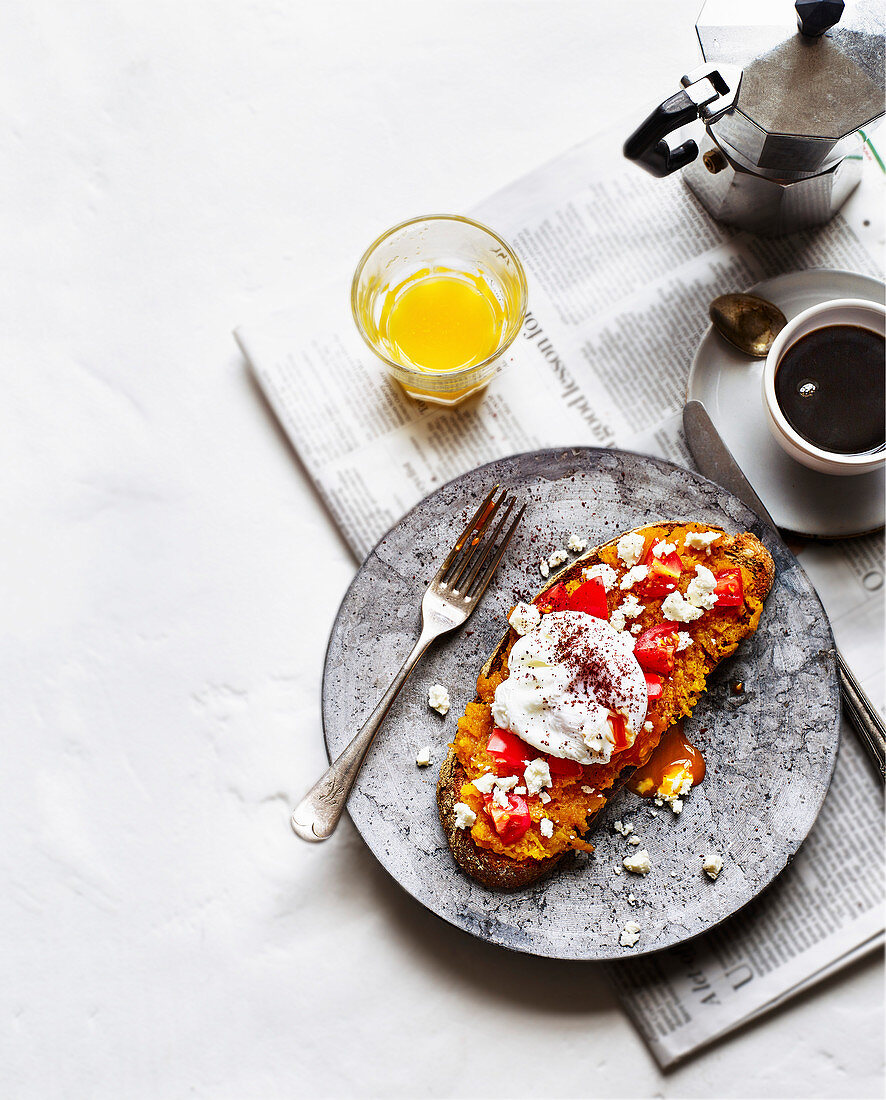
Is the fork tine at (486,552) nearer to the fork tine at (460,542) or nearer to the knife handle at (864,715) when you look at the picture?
the fork tine at (460,542)

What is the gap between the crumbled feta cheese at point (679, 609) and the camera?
190 cm

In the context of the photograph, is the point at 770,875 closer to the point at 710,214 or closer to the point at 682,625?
the point at 682,625

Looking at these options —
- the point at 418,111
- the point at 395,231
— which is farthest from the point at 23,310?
the point at 418,111

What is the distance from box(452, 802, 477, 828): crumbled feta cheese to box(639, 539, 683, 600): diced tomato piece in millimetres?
613

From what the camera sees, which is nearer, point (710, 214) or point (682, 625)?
point (682, 625)

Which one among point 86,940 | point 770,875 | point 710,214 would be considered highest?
point 710,214

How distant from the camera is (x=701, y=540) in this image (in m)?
1.92

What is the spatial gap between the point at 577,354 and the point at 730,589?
756 millimetres

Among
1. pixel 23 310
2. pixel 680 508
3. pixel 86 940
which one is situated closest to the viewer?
pixel 680 508

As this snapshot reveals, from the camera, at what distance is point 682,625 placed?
1.93 m

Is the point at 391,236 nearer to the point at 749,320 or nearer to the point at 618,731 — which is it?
the point at 749,320

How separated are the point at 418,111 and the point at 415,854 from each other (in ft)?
6.30

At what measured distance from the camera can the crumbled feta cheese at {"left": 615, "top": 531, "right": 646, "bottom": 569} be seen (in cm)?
193

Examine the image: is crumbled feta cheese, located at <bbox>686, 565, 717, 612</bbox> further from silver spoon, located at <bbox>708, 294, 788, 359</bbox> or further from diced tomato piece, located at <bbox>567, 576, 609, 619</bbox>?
silver spoon, located at <bbox>708, 294, 788, 359</bbox>
